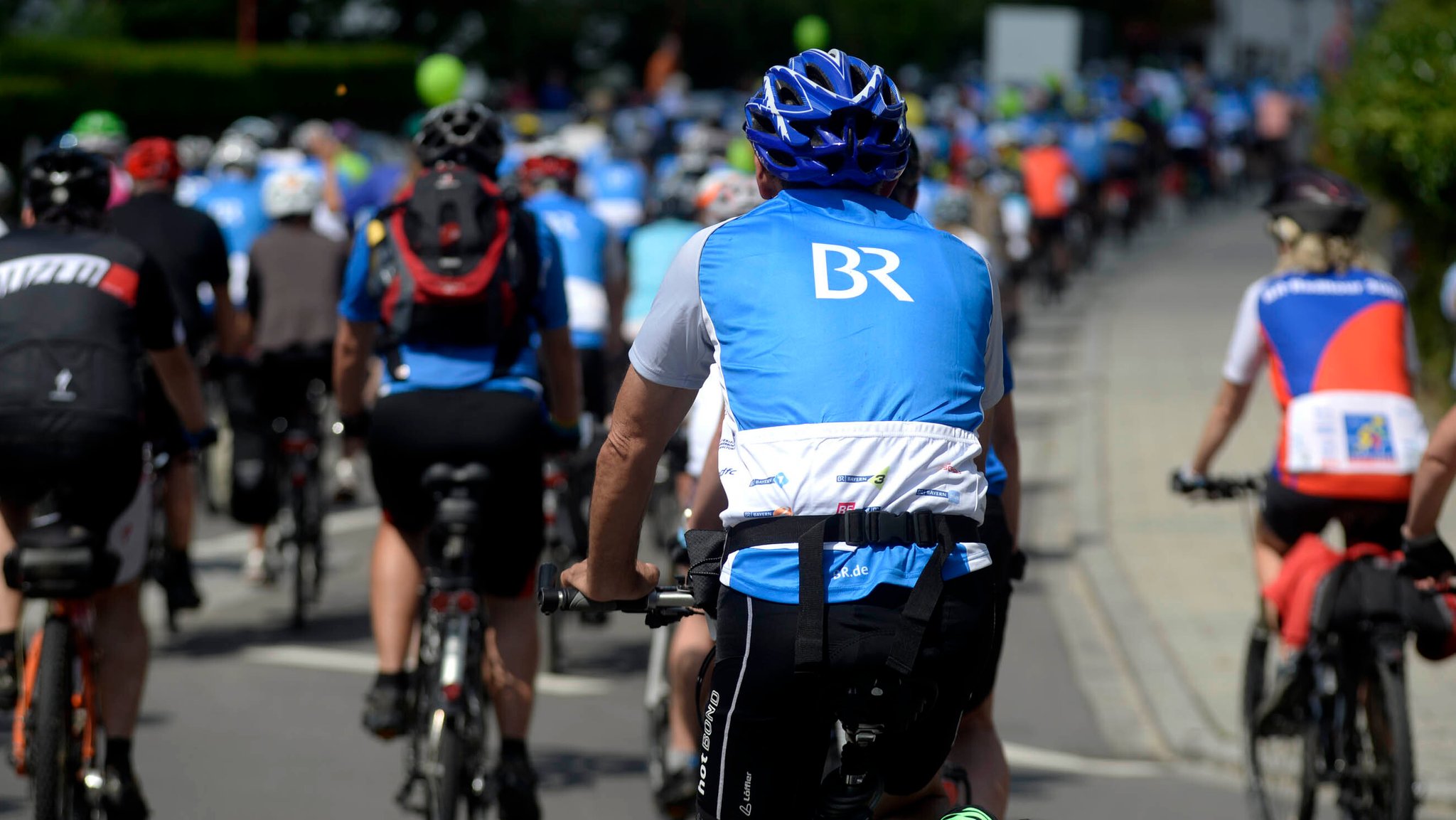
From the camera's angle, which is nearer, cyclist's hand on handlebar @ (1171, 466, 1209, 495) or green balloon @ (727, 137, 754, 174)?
cyclist's hand on handlebar @ (1171, 466, 1209, 495)

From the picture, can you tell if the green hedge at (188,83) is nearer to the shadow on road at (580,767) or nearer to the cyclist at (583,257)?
the cyclist at (583,257)

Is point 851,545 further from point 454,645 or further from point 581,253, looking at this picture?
point 581,253

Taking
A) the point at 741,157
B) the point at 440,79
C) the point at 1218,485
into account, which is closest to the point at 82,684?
the point at 1218,485

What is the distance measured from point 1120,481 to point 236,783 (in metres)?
7.65

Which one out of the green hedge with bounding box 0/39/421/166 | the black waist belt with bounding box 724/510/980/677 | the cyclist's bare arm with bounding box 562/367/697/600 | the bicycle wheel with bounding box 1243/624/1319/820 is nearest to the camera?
the black waist belt with bounding box 724/510/980/677

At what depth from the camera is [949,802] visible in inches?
148

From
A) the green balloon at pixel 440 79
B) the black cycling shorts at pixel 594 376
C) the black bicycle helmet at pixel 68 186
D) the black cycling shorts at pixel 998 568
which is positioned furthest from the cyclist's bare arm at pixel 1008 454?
the green balloon at pixel 440 79

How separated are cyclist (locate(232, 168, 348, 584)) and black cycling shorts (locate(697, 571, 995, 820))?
6346 mm

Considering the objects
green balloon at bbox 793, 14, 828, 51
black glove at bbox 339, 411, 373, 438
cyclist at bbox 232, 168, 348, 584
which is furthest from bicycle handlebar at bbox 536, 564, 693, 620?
green balloon at bbox 793, 14, 828, 51

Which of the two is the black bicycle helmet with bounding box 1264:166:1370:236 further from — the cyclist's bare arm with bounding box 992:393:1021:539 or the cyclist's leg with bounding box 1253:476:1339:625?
the cyclist's bare arm with bounding box 992:393:1021:539

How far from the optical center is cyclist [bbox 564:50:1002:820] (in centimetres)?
335

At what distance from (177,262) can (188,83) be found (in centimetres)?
2503

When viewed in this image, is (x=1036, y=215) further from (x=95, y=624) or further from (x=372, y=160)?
(x=95, y=624)

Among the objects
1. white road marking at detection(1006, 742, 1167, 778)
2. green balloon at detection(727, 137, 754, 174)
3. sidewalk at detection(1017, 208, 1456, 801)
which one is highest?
green balloon at detection(727, 137, 754, 174)
